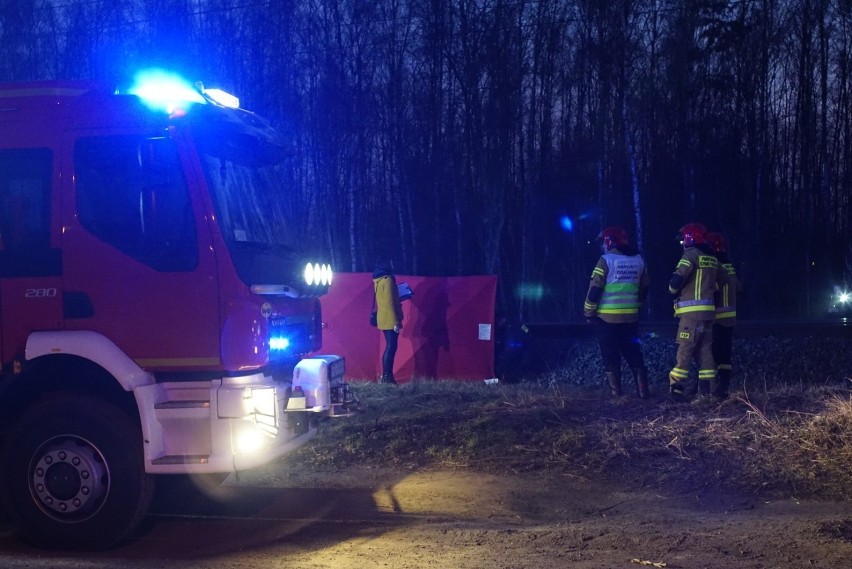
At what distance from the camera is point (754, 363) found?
13297 millimetres

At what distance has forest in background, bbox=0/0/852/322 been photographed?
2798 centimetres

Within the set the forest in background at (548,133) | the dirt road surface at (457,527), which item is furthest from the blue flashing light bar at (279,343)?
the forest in background at (548,133)

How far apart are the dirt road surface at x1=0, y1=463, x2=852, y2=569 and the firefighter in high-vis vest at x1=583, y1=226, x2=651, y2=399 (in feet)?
7.99

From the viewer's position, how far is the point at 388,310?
12.9 m

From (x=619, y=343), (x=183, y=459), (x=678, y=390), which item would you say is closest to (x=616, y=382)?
(x=619, y=343)

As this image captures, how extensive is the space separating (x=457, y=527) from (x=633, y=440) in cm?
242

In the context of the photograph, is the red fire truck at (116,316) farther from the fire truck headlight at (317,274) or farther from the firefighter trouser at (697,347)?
the firefighter trouser at (697,347)

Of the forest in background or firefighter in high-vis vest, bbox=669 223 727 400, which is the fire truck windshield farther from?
the forest in background

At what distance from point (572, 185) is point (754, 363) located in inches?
693

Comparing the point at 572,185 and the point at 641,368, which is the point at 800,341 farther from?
the point at 572,185

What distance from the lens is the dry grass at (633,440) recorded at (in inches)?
285

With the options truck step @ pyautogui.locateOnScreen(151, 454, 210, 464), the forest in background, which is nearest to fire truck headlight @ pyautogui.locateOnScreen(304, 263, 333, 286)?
truck step @ pyautogui.locateOnScreen(151, 454, 210, 464)

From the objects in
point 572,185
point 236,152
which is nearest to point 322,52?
point 572,185

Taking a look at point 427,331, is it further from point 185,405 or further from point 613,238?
point 185,405
